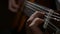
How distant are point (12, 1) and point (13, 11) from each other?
0.05 meters

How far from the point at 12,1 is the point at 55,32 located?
29cm

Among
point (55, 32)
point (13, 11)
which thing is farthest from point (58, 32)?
point (13, 11)

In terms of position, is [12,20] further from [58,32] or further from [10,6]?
[58,32]

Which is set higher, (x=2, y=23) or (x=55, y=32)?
(x=55, y=32)

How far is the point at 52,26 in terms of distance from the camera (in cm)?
54

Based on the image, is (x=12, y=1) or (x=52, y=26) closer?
(x=52, y=26)

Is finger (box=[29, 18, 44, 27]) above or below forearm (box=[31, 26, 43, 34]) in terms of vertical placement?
above

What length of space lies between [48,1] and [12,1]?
0.62 feet

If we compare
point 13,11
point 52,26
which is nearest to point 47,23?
point 52,26

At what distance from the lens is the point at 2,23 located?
0.74m

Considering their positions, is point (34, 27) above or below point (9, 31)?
above

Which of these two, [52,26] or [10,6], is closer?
[52,26]

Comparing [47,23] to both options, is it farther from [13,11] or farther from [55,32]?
[13,11]

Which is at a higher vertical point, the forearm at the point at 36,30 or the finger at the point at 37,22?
the finger at the point at 37,22
